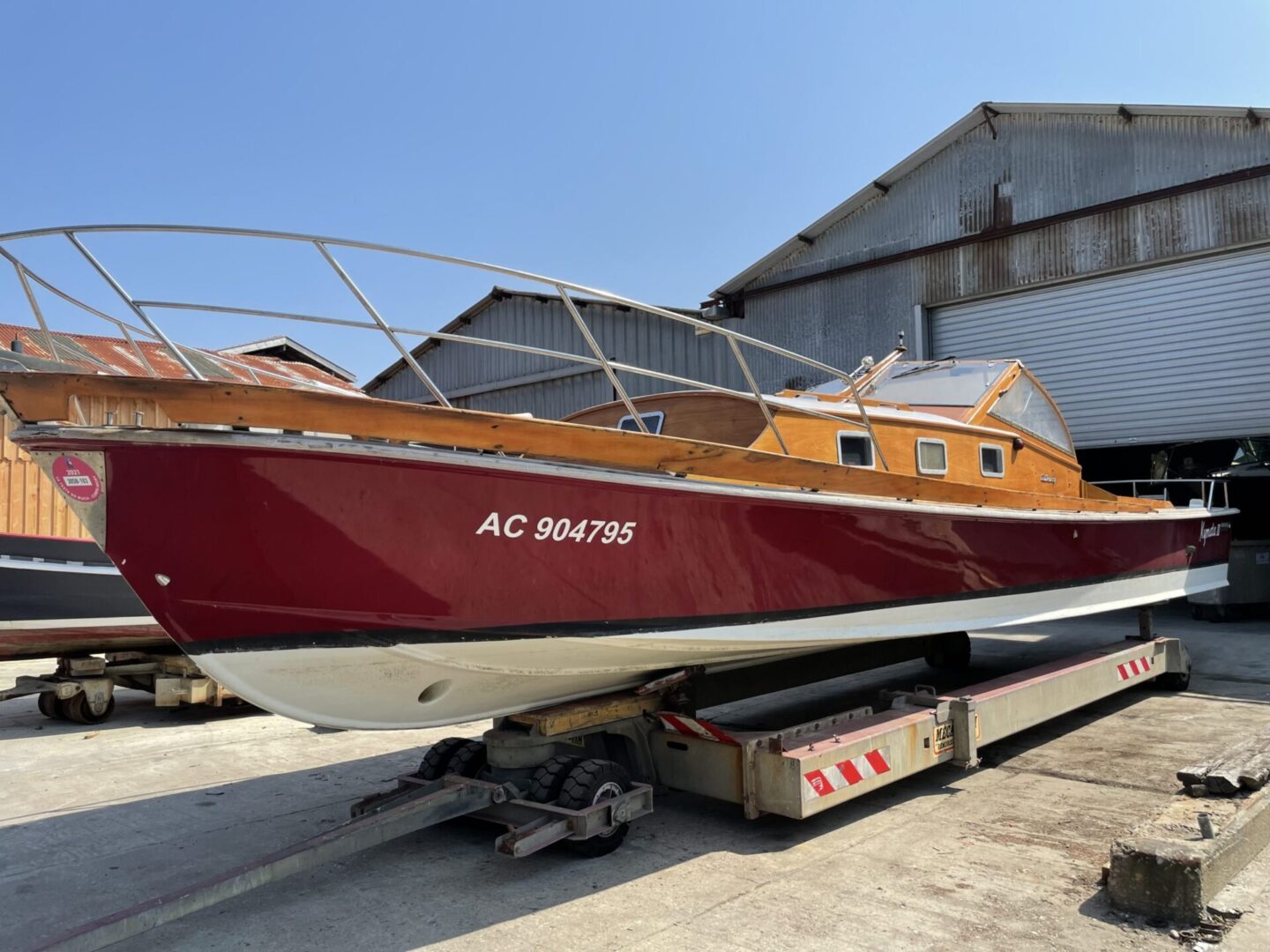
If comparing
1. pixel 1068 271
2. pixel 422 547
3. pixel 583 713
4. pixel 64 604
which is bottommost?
pixel 583 713

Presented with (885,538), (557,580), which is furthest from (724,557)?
(885,538)

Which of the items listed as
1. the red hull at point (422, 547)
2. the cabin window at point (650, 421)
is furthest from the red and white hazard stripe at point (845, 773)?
the cabin window at point (650, 421)

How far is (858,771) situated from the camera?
173 inches

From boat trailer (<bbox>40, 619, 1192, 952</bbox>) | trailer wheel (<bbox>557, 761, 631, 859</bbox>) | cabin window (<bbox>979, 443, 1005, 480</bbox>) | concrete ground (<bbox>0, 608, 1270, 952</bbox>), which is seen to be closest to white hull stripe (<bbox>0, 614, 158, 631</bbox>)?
concrete ground (<bbox>0, 608, 1270, 952</bbox>)

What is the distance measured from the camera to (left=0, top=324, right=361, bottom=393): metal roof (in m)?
4.36

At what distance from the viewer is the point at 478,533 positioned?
3578mm

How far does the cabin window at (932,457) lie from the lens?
575cm

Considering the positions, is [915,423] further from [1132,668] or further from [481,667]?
[481,667]

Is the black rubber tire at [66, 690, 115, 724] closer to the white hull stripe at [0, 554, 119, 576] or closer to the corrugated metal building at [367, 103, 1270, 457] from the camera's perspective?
the white hull stripe at [0, 554, 119, 576]

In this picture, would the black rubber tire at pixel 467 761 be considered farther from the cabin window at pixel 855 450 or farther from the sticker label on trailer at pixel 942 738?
the cabin window at pixel 855 450

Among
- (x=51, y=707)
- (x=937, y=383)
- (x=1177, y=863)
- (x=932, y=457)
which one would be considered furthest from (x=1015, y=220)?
(x=51, y=707)

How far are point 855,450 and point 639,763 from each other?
221 cm

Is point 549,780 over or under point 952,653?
over

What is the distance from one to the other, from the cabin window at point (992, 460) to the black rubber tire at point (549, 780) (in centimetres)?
366
